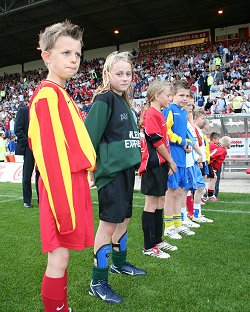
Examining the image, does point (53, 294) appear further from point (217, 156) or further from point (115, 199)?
point (217, 156)

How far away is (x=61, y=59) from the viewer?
205cm

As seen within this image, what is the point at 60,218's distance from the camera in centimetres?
184

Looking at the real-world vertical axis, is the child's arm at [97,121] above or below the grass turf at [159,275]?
above

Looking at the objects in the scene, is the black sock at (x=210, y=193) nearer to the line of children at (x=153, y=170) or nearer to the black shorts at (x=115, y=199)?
the line of children at (x=153, y=170)

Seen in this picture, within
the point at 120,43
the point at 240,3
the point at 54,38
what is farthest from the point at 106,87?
the point at 120,43

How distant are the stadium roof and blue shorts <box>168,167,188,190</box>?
2147 cm

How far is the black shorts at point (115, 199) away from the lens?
272cm

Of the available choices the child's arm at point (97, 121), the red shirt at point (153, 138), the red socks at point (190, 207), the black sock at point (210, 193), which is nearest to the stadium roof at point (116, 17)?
the black sock at point (210, 193)

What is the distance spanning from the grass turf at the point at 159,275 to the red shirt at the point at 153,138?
92 centimetres

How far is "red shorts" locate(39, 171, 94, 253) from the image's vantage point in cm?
190

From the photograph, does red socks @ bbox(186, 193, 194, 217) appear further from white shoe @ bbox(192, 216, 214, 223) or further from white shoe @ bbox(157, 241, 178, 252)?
white shoe @ bbox(157, 241, 178, 252)

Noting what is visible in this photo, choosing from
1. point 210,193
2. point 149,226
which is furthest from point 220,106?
point 149,226

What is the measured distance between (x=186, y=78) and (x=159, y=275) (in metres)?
20.9

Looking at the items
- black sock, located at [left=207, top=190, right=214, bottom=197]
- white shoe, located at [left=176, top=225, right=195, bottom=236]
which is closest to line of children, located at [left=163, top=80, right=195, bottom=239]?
white shoe, located at [left=176, top=225, right=195, bottom=236]
